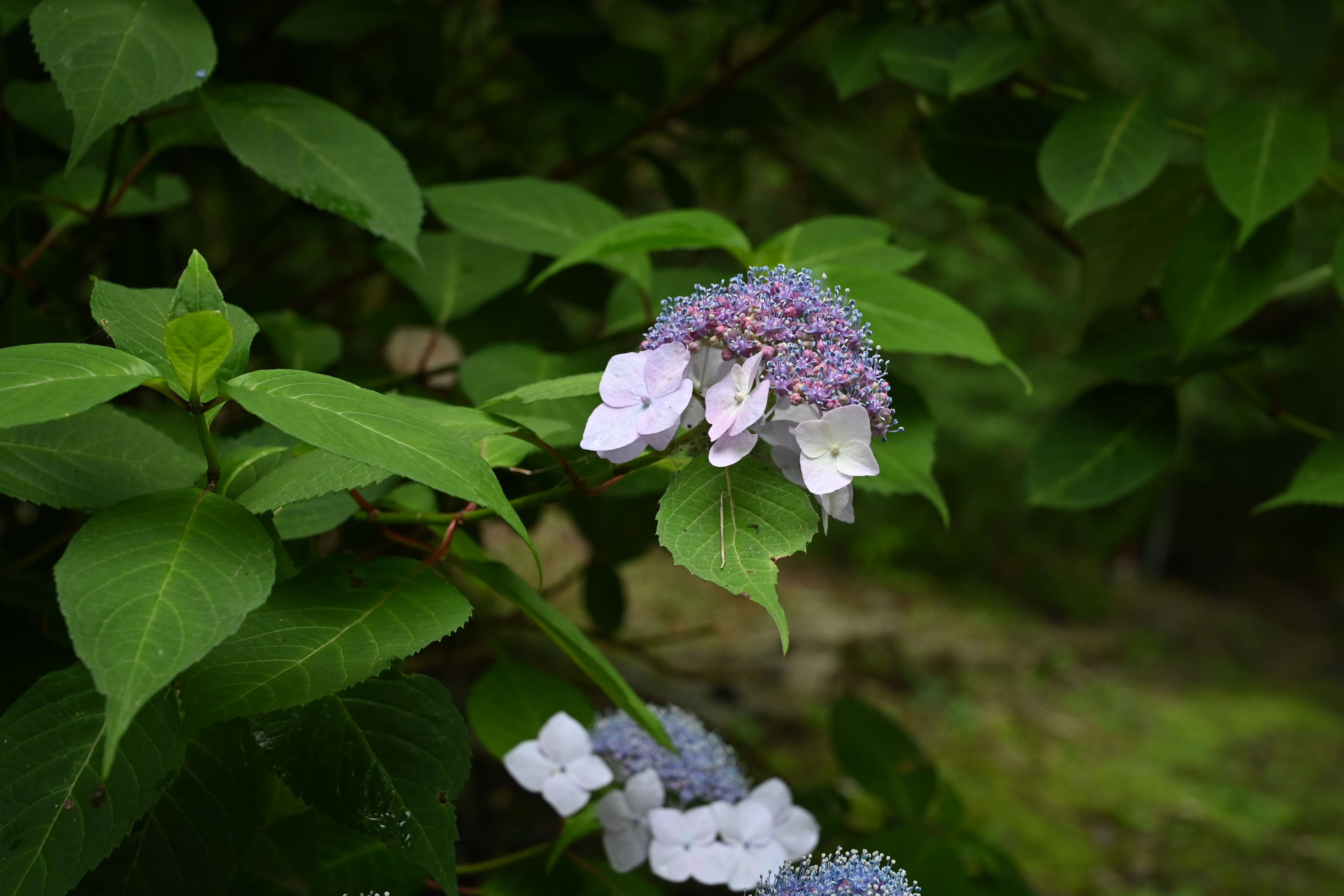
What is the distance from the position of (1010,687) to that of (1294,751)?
36.8 inches

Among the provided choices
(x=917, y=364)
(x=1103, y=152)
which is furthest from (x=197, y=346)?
(x=917, y=364)

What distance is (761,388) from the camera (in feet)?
1.63

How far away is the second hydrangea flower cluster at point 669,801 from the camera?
68cm

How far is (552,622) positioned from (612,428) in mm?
143

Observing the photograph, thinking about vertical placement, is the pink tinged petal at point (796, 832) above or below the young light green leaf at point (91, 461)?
below

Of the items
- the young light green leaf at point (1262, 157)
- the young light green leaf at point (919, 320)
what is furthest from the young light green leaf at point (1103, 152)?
the young light green leaf at point (919, 320)

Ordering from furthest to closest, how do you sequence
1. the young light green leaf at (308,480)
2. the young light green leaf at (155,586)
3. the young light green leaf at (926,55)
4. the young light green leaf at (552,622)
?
1. the young light green leaf at (926,55)
2. the young light green leaf at (552,622)
3. the young light green leaf at (308,480)
4. the young light green leaf at (155,586)

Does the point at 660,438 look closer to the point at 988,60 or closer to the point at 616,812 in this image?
the point at 616,812

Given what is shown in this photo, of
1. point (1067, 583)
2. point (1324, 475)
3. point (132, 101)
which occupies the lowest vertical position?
point (1067, 583)

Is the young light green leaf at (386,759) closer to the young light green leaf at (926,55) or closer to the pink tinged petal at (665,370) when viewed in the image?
the pink tinged petal at (665,370)

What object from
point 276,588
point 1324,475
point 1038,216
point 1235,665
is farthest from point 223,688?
point 1235,665

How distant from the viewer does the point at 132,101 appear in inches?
26.3

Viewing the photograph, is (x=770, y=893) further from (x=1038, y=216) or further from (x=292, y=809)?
(x=1038, y=216)

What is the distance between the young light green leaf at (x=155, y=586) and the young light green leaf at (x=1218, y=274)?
0.87 m
